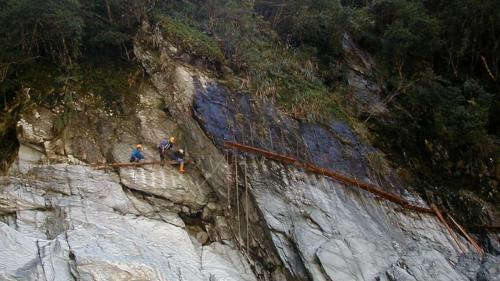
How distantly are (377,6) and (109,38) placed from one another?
1032 cm

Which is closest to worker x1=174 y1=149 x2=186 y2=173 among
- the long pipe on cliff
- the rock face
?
the rock face

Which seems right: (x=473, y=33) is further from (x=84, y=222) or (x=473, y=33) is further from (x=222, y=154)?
(x=84, y=222)

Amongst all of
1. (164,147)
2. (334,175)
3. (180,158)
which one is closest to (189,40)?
(164,147)

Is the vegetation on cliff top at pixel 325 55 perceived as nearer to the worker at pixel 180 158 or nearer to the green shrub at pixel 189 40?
the green shrub at pixel 189 40

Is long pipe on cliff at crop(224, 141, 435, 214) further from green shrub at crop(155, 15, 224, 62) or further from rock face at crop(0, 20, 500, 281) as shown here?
green shrub at crop(155, 15, 224, 62)

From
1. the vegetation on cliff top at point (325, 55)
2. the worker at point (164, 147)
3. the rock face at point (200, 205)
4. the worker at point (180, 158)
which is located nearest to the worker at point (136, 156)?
the rock face at point (200, 205)

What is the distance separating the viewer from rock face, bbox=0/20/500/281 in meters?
9.06

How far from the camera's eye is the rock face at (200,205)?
29.7 ft

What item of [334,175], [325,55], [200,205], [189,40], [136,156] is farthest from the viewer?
[325,55]

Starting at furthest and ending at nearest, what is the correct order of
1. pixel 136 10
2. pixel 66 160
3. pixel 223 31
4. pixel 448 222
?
pixel 223 31 < pixel 136 10 < pixel 448 222 < pixel 66 160

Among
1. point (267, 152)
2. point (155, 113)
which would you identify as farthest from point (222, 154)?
point (155, 113)

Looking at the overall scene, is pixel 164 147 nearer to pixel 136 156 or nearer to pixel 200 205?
pixel 136 156

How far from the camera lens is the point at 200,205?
11.6 m

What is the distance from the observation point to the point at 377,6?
60.3 feet
